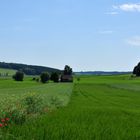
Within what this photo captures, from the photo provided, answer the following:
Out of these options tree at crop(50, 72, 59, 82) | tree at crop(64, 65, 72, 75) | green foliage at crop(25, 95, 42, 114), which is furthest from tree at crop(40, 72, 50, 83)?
green foliage at crop(25, 95, 42, 114)

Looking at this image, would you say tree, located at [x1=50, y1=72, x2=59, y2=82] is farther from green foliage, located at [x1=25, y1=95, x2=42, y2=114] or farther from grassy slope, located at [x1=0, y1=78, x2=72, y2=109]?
green foliage, located at [x1=25, y1=95, x2=42, y2=114]

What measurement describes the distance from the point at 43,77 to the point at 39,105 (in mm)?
131634

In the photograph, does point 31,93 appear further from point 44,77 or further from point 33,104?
point 44,77

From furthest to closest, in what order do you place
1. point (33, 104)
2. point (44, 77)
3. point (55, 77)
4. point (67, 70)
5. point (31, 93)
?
point (67, 70), point (55, 77), point (44, 77), point (31, 93), point (33, 104)

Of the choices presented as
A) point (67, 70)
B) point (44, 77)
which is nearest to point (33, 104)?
point (44, 77)

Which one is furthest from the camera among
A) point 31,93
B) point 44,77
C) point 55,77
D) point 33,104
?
point 55,77

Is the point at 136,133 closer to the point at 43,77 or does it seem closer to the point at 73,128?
the point at 73,128

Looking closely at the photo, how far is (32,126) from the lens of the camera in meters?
14.2

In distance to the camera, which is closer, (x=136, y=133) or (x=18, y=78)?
(x=136, y=133)

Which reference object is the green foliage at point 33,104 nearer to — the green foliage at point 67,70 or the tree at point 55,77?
the tree at point 55,77

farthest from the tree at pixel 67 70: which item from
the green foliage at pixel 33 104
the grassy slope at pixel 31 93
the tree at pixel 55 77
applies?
the green foliage at pixel 33 104

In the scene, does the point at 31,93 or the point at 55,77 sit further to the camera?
the point at 55,77

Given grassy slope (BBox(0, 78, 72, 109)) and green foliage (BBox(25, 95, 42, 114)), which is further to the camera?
grassy slope (BBox(0, 78, 72, 109))

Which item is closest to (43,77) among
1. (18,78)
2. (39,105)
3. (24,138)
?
(18,78)
